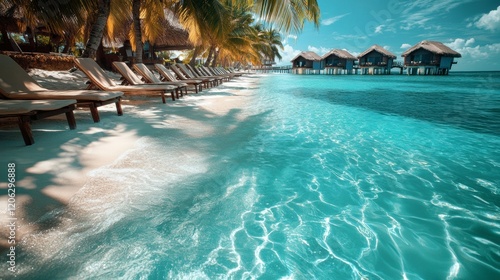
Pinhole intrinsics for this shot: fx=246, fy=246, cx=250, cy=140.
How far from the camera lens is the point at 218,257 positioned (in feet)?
5.35

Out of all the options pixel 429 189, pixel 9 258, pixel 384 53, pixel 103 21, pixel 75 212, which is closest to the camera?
Answer: pixel 9 258

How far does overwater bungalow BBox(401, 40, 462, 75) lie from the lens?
3569 cm

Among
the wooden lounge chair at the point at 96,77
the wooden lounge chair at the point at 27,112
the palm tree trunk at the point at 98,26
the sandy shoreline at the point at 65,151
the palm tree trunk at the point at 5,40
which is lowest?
the sandy shoreline at the point at 65,151

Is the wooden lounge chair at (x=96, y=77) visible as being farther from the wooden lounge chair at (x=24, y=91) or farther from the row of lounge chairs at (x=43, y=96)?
the wooden lounge chair at (x=24, y=91)

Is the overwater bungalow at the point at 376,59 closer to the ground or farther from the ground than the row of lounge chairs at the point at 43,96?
farther from the ground

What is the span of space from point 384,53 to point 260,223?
46.6m

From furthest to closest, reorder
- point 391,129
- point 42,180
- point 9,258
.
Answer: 1. point 391,129
2. point 42,180
3. point 9,258

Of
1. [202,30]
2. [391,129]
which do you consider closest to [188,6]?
[202,30]

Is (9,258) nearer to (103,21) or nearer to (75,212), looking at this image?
(75,212)

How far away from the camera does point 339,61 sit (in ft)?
152

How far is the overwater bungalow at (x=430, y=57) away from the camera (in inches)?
1405

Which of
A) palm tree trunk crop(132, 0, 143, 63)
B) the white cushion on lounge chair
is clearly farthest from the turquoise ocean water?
palm tree trunk crop(132, 0, 143, 63)

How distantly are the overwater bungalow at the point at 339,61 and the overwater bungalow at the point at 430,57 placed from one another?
9.31 meters

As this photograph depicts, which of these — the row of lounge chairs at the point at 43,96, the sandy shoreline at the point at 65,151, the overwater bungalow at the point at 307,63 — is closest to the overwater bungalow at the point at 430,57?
the overwater bungalow at the point at 307,63
